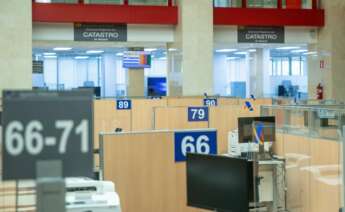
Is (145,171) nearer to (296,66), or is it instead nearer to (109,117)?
(109,117)

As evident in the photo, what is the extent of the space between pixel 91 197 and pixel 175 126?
6.93 m

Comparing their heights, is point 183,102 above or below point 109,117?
above

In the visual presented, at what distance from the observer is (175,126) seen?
10.2 metres

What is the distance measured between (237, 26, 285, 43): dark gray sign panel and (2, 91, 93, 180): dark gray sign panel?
1427cm

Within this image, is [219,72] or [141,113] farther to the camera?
[219,72]

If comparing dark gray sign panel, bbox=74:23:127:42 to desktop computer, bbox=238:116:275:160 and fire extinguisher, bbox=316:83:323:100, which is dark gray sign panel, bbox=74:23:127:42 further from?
desktop computer, bbox=238:116:275:160

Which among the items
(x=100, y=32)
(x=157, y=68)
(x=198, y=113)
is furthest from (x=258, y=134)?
(x=157, y=68)

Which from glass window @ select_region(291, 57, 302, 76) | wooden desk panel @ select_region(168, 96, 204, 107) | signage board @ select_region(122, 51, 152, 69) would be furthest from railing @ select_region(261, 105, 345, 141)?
glass window @ select_region(291, 57, 302, 76)

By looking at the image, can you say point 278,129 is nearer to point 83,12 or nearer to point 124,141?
point 124,141

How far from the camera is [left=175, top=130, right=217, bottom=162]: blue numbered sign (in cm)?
542

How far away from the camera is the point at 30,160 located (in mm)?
1906

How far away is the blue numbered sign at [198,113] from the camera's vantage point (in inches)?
381

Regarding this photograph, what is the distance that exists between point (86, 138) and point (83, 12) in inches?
513

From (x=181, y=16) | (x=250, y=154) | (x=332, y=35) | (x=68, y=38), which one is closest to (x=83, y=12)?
(x=68, y=38)
